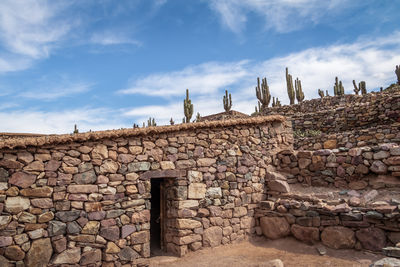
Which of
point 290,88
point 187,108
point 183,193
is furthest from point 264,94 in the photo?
point 183,193

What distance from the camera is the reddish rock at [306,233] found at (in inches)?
256

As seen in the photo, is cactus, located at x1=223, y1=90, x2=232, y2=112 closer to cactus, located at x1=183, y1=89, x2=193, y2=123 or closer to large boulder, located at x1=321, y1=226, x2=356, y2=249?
cactus, located at x1=183, y1=89, x2=193, y2=123

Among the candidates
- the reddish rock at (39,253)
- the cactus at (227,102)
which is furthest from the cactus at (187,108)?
the reddish rock at (39,253)

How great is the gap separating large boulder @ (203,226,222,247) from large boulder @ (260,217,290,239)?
4.09 ft

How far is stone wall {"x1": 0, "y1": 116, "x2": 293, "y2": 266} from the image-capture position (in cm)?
502

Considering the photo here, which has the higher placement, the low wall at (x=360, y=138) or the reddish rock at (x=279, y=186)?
the low wall at (x=360, y=138)

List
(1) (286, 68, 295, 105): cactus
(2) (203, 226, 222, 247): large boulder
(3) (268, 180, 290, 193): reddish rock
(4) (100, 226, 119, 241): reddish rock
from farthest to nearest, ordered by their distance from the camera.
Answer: (1) (286, 68, 295, 105): cactus < (3) (268, 180, 290, 193): reddish rock < (2) (203, 226, 222, 247): large boulder < (4) (100, 226, 119, 241): reddish rock

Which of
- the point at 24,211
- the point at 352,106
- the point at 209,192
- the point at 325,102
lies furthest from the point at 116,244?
the point at 325,102

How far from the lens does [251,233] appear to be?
7.50 metres

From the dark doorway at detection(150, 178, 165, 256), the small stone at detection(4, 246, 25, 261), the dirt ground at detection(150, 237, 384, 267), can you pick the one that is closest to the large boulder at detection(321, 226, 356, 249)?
the dirt ground at detection(150, 237, 384, 267)

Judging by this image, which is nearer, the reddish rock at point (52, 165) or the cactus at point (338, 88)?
the reddish rock at point (52, 165)

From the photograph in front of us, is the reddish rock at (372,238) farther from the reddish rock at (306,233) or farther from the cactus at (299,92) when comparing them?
the cactus at (299,92)

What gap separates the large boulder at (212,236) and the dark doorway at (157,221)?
43.0 inches

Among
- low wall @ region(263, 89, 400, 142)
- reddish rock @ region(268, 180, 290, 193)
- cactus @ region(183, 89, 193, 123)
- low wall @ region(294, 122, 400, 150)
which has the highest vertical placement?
cactus @ region(183, 89, 193, 123)
